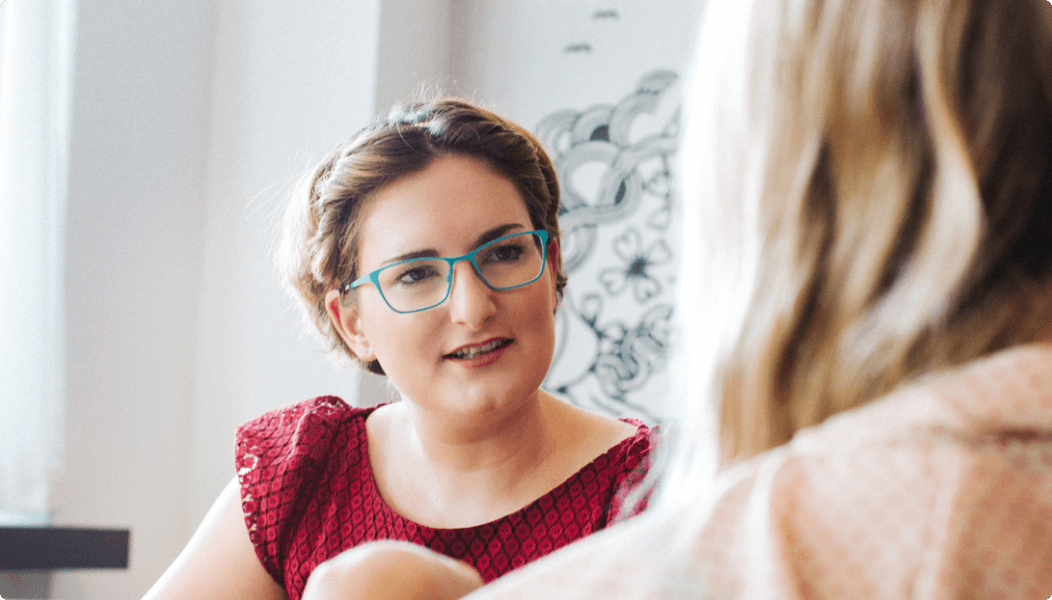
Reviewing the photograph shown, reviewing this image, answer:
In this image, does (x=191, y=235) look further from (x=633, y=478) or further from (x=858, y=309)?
(x=858, y=309)

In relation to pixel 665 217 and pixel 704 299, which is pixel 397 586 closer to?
pixel 704 299

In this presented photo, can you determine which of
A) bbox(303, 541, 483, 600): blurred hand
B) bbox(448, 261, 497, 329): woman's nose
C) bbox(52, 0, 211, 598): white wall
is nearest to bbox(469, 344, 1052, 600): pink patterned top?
bbox(303, 541, 483, 600): blurred hand

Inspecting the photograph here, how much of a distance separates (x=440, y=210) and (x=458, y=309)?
0.14 m

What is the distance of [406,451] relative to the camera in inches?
51.6

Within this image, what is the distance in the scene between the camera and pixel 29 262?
206 centimetres

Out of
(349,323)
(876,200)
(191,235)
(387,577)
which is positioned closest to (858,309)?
(876,200)

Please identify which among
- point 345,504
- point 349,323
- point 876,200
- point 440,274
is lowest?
point 345,504

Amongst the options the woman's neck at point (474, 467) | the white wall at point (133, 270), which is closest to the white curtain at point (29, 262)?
the white wall at point (133, 270)

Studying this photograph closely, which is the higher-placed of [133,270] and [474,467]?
[133,270]

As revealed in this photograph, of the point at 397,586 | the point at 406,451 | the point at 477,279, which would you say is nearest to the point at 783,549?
the point at 397,586

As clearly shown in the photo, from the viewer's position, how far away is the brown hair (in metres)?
1.21

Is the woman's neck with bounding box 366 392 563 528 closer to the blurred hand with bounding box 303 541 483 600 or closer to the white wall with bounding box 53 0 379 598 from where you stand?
the blurred hand with bounding box 303 541 483 600

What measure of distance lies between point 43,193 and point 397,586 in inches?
71.6

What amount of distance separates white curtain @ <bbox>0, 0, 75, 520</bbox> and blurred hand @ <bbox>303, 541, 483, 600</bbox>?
1668 mm
